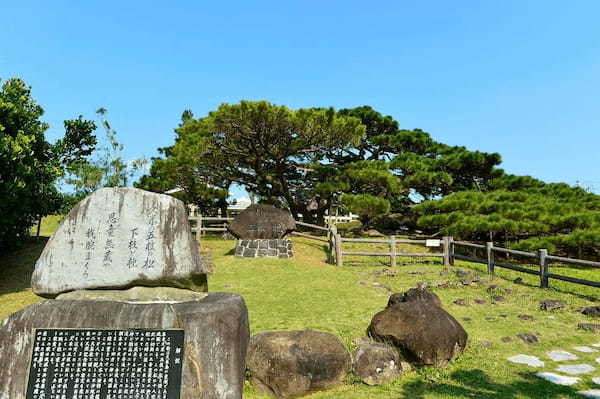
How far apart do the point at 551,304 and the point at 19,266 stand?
1396 centimetres

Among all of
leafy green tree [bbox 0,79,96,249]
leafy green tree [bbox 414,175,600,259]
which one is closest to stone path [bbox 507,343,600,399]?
leafy green tree [bbox 414,175,600,259]

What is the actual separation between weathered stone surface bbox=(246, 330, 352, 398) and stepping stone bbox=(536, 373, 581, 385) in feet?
7.43

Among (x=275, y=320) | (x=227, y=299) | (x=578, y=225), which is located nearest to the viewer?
(x=227, y=299)

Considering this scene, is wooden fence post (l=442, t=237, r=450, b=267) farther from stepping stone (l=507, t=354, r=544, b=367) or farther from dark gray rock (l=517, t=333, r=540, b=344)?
stepping stone (l=507, t=354, r=544, b=367)

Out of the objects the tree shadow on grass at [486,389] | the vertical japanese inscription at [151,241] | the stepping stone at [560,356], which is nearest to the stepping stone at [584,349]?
the stepping stone at [560,356]

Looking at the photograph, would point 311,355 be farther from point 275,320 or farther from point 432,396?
point 275,320

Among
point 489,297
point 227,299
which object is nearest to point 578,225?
point 489,297

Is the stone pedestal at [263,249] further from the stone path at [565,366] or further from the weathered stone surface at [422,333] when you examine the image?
the stone path at [565,366]

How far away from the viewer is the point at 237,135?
15.8 meters

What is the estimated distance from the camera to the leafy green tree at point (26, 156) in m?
8.56

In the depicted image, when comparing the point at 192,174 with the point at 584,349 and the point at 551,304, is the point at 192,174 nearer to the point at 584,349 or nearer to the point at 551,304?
the point at 551,304

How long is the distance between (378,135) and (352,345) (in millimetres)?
16340

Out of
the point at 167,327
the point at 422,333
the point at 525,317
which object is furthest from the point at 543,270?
the point at 167,327

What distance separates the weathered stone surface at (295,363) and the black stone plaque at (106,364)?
1.12 meters
